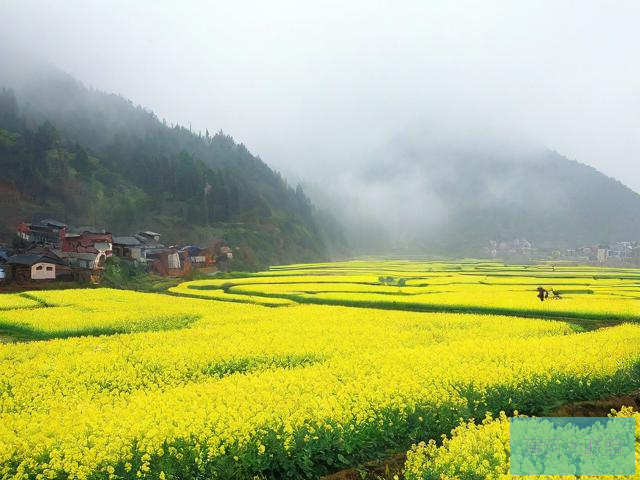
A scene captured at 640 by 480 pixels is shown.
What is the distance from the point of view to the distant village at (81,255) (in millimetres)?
50469

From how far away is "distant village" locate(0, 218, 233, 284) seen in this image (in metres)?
50.5

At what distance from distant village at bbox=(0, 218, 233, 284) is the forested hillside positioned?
19.1ft

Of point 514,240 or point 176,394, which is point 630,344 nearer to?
point 176,394

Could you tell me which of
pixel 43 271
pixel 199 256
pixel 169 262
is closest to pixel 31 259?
pixel 43 271

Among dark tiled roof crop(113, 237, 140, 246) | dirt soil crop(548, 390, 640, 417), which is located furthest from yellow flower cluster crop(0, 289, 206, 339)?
dark tiled roof crop(113, 237, 140, 246)

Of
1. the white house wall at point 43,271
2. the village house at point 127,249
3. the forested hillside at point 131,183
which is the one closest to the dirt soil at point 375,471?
the white house wall at point 43,271

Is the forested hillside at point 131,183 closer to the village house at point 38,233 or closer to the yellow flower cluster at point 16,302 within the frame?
the village house at point 38,233

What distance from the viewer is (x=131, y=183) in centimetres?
10881

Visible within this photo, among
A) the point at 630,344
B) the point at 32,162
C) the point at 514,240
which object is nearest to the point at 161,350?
the point at 630,344

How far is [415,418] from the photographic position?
10.8 m

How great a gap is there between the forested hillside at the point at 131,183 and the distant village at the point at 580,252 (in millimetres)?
70697

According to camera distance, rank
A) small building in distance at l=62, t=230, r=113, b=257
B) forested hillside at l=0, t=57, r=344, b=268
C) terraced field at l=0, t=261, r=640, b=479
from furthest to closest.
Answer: forested hillside at l=0, t=57, r=344, b=268 < small building in distance at l=62, t=230, r=113, b=257 < terraced field at l=0, t=261, r=640, b=479

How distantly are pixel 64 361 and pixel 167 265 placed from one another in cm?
5402

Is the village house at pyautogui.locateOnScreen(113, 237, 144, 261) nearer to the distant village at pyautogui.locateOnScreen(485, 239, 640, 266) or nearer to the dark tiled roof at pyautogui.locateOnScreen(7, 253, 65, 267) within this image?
the dark tiled roof at pyautogui.locateOnScreen(7, 253, 65, 267)
